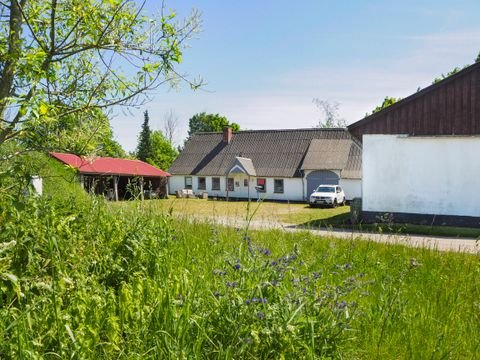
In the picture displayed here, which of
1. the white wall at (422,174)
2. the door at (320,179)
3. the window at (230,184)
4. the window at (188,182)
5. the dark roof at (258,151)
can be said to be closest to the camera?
the white wall at (422,174)

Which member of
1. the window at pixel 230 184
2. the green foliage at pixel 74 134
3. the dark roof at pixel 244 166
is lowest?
the window at pixel 230 184

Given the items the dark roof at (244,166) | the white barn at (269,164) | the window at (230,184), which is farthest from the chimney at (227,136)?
the window at (230,184)

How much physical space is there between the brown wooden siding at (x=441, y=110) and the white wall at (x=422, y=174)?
1.44ft

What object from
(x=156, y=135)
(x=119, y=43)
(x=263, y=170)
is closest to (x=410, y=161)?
(x=119, y=43)

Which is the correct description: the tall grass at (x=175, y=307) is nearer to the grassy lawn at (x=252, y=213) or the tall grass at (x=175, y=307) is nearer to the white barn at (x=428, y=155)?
the grassy lawn at (x=252, y=213)

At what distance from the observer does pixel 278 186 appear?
1679 inches

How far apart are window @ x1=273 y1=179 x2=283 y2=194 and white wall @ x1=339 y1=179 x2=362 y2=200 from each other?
6263 mm

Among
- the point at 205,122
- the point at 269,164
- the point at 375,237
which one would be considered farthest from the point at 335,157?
the point at 205,122

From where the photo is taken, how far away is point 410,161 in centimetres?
2042

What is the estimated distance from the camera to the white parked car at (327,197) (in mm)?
33062

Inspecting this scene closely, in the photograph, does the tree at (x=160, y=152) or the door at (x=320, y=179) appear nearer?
the door at (x=320, y=179)

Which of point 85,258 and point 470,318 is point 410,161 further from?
point 85,258

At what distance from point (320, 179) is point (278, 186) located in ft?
15.0

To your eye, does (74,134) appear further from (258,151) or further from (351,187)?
(258,151)
